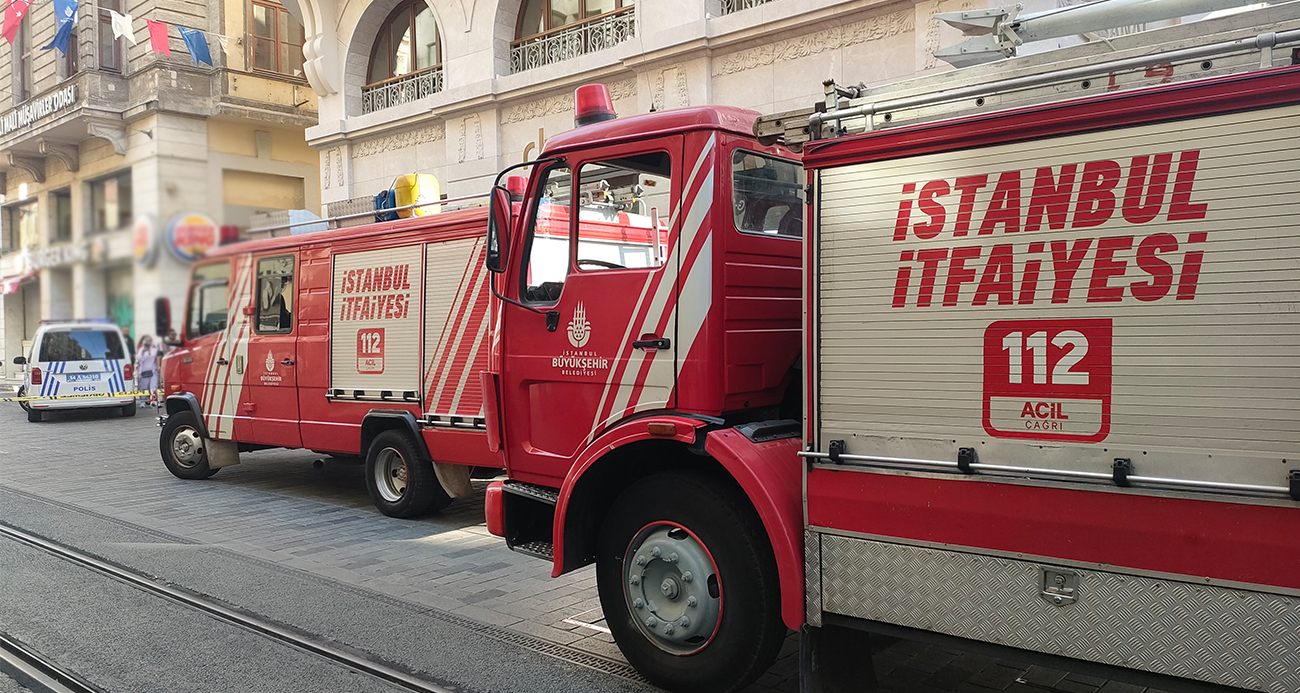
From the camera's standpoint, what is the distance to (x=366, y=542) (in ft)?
24.7

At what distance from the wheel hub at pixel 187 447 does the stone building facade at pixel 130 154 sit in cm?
711

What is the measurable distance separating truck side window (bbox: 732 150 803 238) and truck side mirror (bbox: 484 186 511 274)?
1.28m

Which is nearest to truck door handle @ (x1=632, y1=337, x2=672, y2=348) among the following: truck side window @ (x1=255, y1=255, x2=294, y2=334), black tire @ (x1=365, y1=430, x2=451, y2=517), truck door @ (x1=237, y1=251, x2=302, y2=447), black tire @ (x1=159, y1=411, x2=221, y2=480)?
black tire @ (x1=365, y1=430, x2=451, y2=517)

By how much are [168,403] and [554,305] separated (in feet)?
26.1

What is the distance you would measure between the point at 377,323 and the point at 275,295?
1.74m

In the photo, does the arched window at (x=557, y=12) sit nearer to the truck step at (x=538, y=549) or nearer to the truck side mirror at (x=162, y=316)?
the truck step at (x=538, y=549)

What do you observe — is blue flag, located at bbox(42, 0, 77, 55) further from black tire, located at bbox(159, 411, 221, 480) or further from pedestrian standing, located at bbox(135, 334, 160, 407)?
black tire, located at bbox(159, 411, 221, 480)

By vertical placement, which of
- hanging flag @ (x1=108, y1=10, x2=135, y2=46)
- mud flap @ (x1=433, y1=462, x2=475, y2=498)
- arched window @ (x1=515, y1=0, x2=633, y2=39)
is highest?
arched window @ (x1=515, y1=0, x2=633, y2=39)

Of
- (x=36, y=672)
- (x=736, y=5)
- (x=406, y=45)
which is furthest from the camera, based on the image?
(x=406, y=45)

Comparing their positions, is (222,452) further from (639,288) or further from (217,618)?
(639,288)

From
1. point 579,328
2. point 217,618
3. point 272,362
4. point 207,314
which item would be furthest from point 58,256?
point 207,314

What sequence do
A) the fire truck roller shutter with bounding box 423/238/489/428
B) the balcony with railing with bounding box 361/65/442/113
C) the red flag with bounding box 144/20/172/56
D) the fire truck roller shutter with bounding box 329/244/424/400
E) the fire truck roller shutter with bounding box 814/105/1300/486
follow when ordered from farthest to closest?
the balcony with railing with bounding box 361/65/442/113
the fire truck roller shutter with bounding box 329/244/424/400
the fire truck roller shutter with bounding box 423/238/489/428
the red flag with bounding box 144/20/172/56
the fire truck roller shutter with bounding box 814/105/1300/486

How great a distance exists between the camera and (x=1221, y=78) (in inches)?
112

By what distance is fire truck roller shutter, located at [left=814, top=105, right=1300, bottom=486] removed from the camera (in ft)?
9.20
